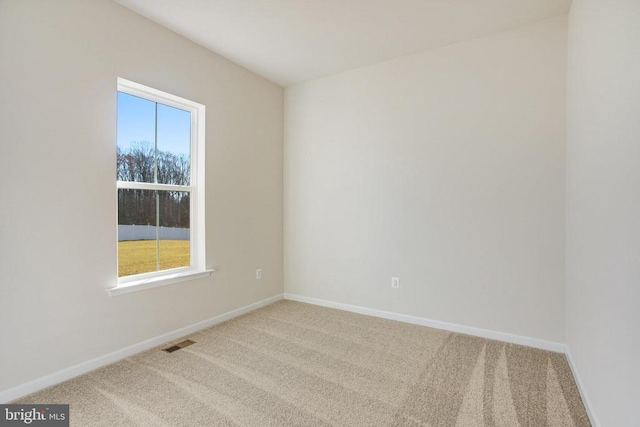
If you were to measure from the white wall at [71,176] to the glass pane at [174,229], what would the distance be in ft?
0.74

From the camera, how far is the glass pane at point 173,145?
2906mm

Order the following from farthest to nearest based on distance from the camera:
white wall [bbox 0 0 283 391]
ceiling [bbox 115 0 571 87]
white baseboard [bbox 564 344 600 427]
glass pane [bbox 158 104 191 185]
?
1. glass pane [bbox 158 104 191 185]
2. ceiling [bbox 115 0 571 87]
3. white wall [bbox 0 0 283 391]
4. white baseboard [bbox 564 344 600 427]

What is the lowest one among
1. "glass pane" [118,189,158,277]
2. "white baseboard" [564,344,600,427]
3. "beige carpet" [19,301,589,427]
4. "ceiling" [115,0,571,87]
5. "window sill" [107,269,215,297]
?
"beige carpet" [19,301,589,427]

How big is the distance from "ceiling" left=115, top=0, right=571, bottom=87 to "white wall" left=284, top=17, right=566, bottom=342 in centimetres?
22

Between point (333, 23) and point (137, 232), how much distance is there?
2482mm

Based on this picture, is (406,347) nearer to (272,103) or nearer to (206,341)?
(206,341)

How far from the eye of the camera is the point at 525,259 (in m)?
2.72

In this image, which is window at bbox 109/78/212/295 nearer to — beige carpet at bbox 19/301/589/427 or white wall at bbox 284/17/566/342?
beige carpet at bbox 19/301/589/427

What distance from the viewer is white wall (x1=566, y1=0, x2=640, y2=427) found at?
1.29 m

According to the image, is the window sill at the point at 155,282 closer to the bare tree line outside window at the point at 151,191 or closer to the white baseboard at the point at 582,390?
the bare tree line outside window at the point at 151,191

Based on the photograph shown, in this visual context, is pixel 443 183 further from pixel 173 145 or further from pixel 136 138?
pixel 136 138

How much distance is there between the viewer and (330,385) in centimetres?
212

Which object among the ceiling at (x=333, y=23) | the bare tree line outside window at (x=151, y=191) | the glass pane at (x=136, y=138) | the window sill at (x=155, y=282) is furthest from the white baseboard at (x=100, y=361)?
the ceiling at (x=333, y=23)

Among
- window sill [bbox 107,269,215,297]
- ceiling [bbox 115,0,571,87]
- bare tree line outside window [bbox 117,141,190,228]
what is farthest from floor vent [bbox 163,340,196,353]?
ceiling [bbox 115,0,571,87]
